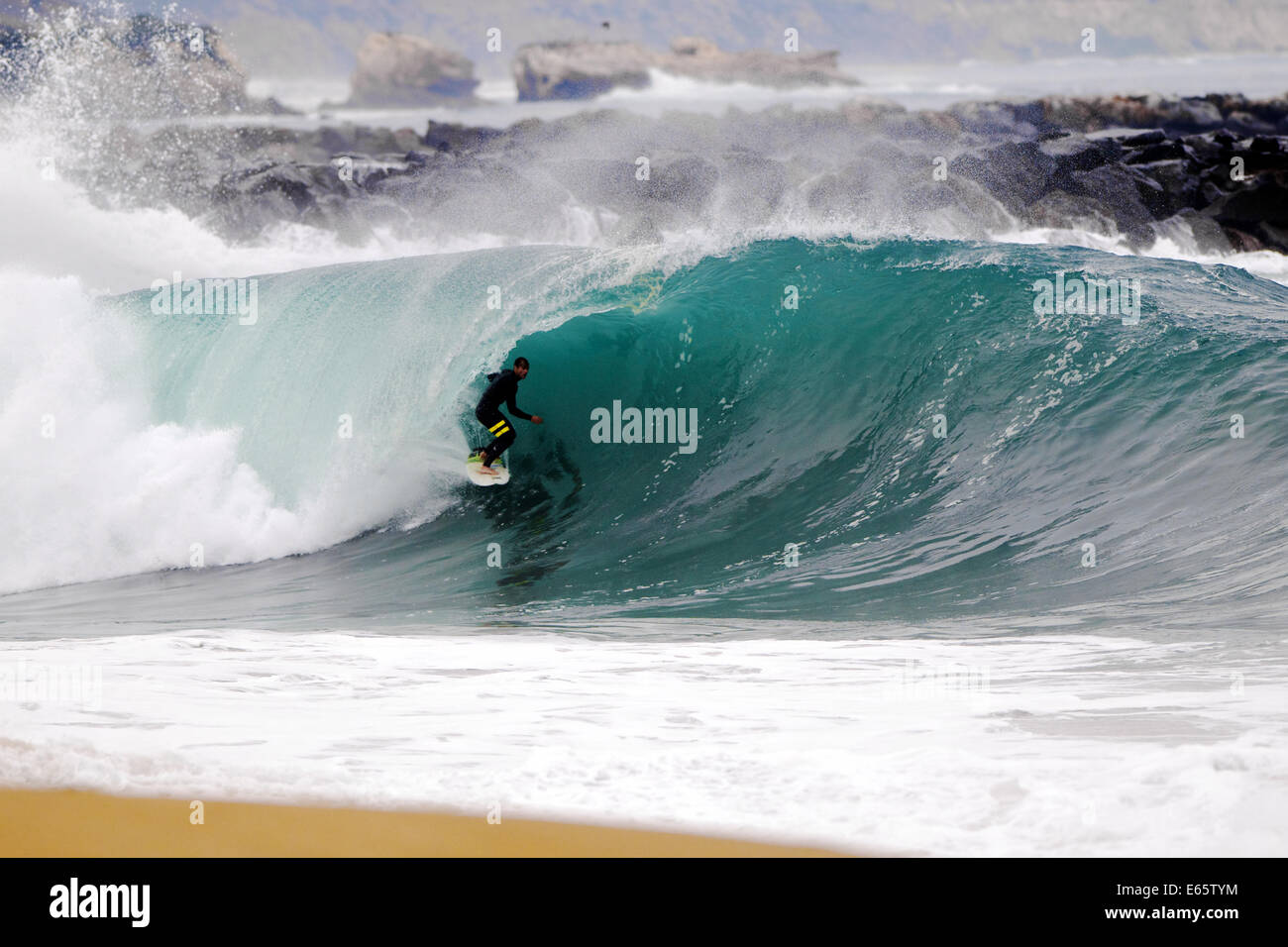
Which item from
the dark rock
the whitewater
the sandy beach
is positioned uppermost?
the dark rock

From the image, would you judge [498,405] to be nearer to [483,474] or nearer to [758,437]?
[483,474]

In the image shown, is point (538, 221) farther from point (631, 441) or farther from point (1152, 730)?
point (1152, 730)

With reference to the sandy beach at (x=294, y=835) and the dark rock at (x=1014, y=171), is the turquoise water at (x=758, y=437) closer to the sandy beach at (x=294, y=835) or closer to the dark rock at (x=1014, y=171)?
the sandy beach at (x=294, y=835)

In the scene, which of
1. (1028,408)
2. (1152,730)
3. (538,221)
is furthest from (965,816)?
(538,221)

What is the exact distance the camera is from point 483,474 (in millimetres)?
8672

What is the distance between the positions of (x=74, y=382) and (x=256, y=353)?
1.56 metres

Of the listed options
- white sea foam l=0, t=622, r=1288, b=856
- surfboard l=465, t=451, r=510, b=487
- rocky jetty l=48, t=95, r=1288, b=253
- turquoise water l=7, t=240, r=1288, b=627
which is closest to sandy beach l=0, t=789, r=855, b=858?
white sea foam l=0, t=622, r=1288, b=856

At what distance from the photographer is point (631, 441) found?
9055 mm

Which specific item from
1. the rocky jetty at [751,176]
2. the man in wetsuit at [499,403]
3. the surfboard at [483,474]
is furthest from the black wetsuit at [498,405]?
the rocky jetty at [751,176]

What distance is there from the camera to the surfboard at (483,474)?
862cm

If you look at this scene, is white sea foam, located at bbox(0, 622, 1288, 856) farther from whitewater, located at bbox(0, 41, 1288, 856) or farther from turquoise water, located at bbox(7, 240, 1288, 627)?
turquoise water, located at bbox(7, 240, 1288, 627)

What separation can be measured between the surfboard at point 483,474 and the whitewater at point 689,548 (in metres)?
0.14

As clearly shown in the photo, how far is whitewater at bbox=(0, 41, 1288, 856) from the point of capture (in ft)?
10.0

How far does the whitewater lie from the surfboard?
0.14 m
